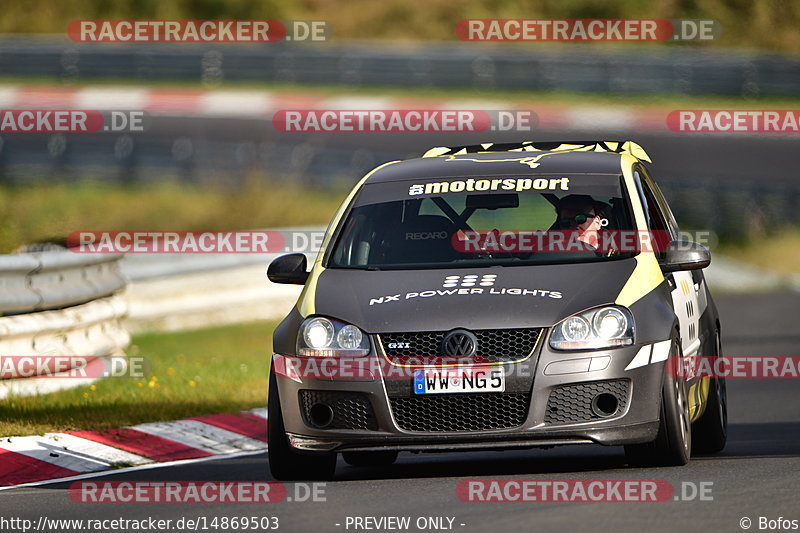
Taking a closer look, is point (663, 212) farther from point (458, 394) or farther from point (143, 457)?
point (143, 457)

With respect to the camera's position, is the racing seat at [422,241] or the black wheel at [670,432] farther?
the racing seat at [422,241]

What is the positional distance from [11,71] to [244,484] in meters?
29.3

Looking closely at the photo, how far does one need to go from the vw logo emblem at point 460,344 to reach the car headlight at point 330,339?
41 centimetres

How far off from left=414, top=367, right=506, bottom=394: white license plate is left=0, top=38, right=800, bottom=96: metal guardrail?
82.3ft

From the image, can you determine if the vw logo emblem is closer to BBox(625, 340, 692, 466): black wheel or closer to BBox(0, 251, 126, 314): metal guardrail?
BBox(625, 340, 692, 466): black wheel

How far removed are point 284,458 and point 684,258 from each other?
233 centimetres

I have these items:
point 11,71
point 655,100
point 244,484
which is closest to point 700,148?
point 655,100

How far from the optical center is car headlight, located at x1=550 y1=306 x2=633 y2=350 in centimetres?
812

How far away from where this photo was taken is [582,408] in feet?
26.7

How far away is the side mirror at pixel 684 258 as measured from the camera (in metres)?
8.77
